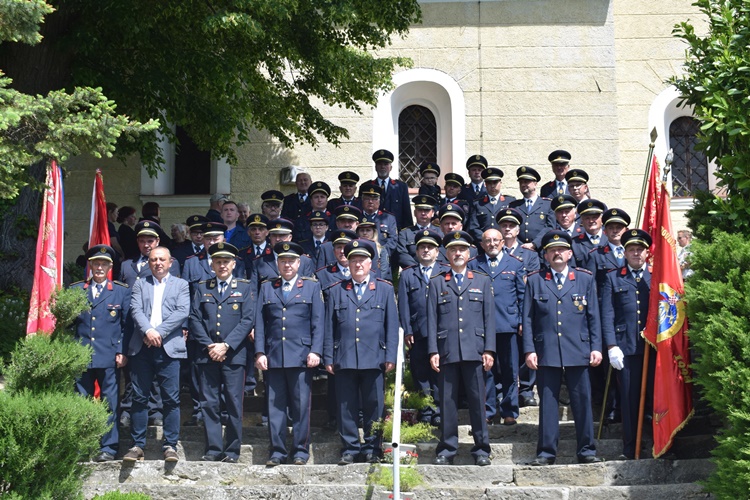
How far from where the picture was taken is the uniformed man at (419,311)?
10.0 metres

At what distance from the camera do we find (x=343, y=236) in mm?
10680

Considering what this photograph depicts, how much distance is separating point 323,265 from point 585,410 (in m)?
3.42

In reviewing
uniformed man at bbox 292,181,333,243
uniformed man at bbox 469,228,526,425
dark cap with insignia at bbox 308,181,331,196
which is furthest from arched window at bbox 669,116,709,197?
uniformed man at bbox 469,228,526,425

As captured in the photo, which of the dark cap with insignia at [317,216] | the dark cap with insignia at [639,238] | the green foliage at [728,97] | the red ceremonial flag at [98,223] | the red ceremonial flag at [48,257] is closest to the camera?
the green foliage at [728,97]

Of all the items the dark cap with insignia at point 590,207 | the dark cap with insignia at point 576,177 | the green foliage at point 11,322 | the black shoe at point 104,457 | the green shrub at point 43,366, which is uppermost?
the dark cap with insignia at point 576,177

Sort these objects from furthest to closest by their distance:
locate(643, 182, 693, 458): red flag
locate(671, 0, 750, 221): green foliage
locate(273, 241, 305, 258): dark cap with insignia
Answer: locate(273, 241, 305, 258): dark cap with insignia
locate(643, 182, 693, 458): red flag
locate(671, 0, 750, 221): green foliage

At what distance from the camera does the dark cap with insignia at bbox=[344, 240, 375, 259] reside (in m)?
9.70

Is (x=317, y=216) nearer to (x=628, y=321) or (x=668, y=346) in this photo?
(x=628, y=321)

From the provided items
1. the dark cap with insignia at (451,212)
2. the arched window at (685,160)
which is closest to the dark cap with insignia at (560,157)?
the dark cap with insignia at (451,212)

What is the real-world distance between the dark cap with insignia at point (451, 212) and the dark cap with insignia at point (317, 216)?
1.34 meters

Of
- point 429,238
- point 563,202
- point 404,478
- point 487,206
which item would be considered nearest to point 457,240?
point 429,238

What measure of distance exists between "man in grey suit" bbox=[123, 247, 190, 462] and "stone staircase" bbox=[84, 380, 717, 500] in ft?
1.05

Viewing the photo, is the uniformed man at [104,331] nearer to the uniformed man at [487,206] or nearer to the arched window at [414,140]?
the uniformed man at [487,206]

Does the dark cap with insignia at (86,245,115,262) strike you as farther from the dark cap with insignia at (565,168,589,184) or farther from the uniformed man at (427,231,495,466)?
the dark cap with insignia at (565,168,589,184)
